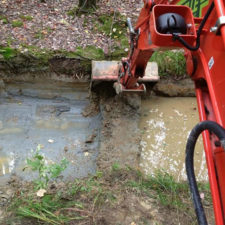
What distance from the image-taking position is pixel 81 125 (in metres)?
4.09

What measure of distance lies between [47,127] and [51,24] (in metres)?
1.75

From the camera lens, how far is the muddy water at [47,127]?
3598 millimetres

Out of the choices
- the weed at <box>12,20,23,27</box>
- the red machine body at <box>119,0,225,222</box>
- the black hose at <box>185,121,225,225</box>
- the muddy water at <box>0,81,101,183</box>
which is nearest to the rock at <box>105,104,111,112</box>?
the muddy water at <box>0,81,101,183</box>

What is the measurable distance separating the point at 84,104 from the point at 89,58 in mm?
743

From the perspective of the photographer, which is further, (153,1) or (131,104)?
(131,104)

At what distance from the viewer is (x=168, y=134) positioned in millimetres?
3930

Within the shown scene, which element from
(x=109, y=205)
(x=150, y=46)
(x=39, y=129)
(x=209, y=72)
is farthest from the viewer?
(x=39, y=129)

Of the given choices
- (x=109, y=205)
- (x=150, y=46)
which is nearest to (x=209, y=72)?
(x=150, y=46)

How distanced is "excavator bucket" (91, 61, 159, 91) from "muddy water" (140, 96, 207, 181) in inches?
21.9

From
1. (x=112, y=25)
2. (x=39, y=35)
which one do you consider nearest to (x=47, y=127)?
(x=39, y=35)

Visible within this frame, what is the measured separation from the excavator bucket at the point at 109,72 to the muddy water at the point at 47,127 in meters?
0.58

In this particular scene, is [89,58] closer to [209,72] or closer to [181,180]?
[181,180]

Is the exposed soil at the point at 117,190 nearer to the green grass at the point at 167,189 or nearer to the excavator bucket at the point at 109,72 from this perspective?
the green grass at the point at 167,189

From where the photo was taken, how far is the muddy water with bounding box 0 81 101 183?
3.60 m
